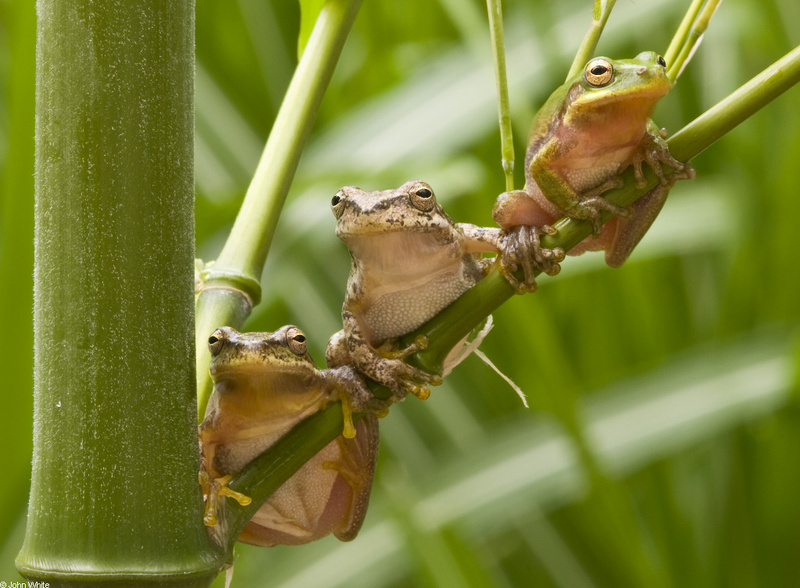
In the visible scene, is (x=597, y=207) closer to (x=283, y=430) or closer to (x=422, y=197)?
(x=422, y=197)

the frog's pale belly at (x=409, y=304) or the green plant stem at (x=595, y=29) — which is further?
the frog's pale belly at (x=409, y=304)

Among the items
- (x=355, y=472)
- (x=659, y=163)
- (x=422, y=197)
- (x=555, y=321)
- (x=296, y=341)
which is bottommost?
(x=555, y=321)

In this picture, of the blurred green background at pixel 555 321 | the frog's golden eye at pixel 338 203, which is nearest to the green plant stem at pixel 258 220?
the frog's golden eye at pixel 338 203

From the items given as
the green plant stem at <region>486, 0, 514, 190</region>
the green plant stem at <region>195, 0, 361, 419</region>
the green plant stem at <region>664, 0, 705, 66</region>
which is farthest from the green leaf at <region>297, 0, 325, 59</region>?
the green plant stem at <region>664, 0, 705, 66</region>

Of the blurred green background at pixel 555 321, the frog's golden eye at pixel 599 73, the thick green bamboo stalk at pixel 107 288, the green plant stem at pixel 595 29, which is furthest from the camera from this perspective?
the blurred green background at pixel 555 321

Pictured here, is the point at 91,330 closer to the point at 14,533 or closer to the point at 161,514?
the point at 161,514

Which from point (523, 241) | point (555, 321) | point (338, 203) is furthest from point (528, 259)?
point (555, 321)

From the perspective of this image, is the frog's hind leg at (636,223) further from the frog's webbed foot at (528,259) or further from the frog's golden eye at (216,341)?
the frog's golden eye at (216,341)
